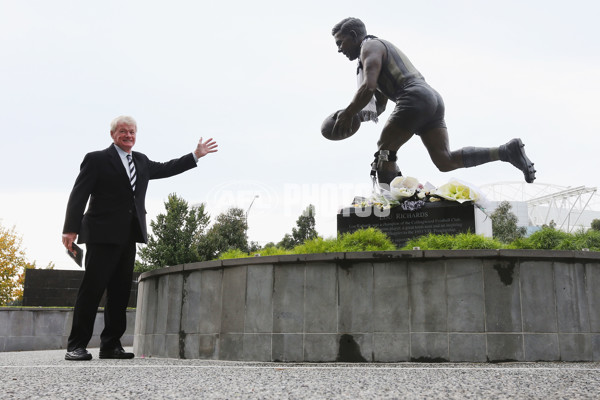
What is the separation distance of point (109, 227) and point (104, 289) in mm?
592

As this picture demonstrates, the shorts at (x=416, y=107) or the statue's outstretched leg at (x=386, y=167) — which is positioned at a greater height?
the shorts at (x=416, y=107)

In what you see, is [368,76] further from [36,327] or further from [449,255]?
[36,327]

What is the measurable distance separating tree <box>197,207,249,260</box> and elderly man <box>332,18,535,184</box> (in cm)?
3482

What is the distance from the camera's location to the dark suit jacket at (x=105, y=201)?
5.37 metres

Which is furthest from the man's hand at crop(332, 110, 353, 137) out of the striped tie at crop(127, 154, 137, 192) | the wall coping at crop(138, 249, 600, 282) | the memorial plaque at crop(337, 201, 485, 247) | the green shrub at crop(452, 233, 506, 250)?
the striped tie at crop(127, 154, 137, 192)

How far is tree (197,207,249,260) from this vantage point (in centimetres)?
4259

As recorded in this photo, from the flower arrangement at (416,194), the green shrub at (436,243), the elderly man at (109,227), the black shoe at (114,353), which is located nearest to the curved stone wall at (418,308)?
the green shrub at (436,243)

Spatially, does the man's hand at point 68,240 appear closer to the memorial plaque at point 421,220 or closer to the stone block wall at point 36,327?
the memorial plaque at point 421,220

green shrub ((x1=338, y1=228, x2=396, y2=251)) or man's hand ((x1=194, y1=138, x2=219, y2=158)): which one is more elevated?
man's hand ((x1=194, y1=138, x2=219, y2=158))

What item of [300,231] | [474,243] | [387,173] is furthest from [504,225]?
[474,243]

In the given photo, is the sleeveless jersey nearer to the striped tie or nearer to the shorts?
the shorts

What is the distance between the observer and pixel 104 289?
5328mm

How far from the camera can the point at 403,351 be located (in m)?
5.16

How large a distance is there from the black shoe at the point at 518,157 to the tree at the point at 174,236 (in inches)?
1427
